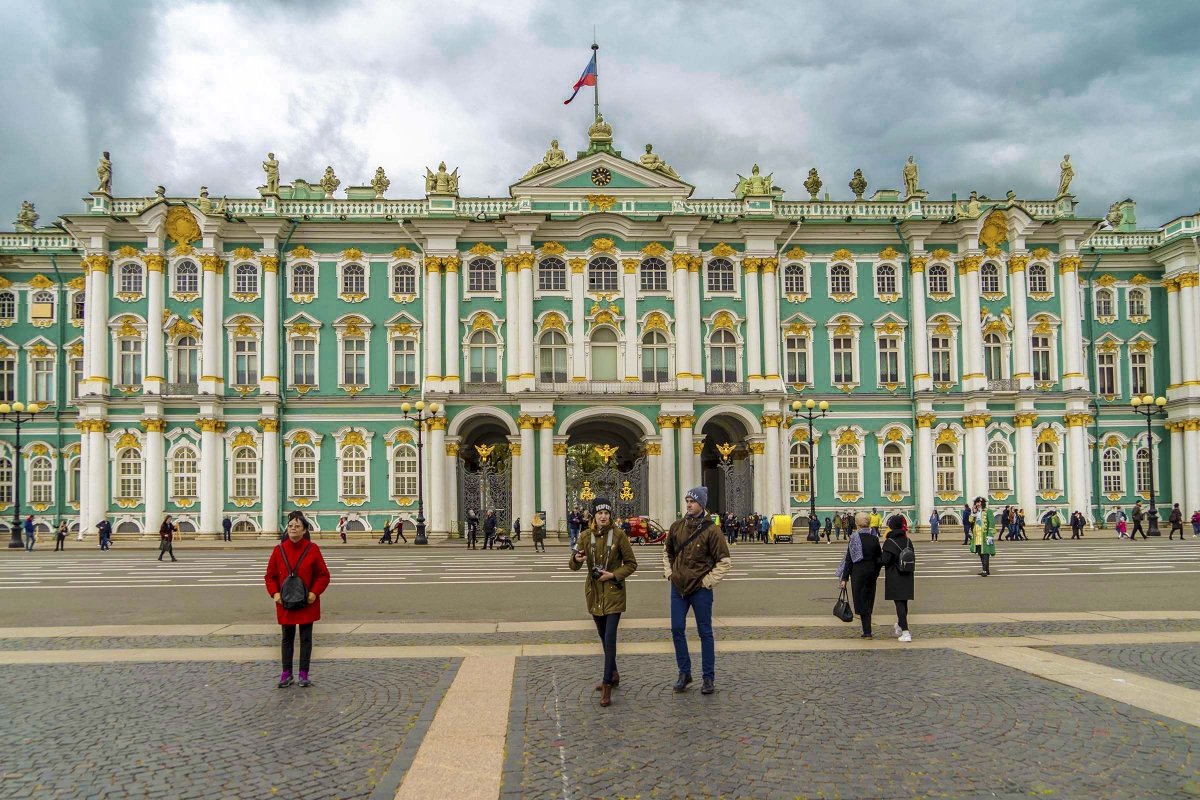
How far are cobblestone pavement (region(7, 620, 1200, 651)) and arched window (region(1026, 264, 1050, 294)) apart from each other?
37006 millimetres

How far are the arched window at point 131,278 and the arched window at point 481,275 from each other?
1669cm

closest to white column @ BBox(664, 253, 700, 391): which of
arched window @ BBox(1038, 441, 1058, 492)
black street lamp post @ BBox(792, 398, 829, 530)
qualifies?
black street lamp post @ BBox(792, 398, 829, 530)

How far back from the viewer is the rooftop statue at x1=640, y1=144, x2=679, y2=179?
44.8 meters

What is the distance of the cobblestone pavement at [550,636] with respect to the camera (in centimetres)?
1219

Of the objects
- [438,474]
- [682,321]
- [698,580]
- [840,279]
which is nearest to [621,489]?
[682,321]

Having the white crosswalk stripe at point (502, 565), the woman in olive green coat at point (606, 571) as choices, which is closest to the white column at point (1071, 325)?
the white crosswalk stripe at point (502, 565)

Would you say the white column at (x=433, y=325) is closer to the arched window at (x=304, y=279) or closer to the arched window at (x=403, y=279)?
the arched window at (x=403, y=279)

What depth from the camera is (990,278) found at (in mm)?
46094

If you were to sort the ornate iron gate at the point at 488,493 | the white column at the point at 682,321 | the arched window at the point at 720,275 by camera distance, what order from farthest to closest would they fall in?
1. the arched window at the point at 720,275
2. the white column at the point at 682,321
3. the ornate iron gate at the point at 488,493

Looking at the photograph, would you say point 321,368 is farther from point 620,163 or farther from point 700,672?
point 700,672

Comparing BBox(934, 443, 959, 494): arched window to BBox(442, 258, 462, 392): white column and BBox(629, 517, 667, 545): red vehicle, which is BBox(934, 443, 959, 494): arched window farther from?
BBox(442, 258, 462, 392): white column

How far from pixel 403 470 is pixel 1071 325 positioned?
35.9 metres

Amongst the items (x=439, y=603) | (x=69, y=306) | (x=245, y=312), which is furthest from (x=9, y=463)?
(x=439, y=603)

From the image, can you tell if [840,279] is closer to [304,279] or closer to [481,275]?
[481,275]
